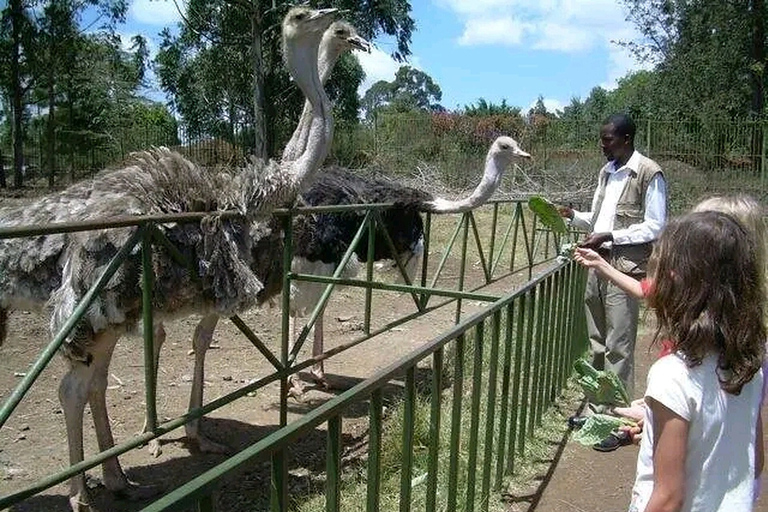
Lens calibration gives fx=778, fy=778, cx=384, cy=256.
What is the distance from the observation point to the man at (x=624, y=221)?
13.5 ft

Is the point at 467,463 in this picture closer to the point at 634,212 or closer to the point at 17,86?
the point at 634,212

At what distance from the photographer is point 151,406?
2.73 meters

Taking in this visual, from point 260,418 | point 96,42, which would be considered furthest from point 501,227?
point 96,42

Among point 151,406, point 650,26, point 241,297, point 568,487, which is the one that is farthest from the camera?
point 650,26

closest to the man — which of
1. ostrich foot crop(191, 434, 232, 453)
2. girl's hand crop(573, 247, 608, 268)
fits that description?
girl's hand crop(573, 247, 608, 268)

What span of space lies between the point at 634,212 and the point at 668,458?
2.75 m

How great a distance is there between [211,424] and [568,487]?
236 centimetres

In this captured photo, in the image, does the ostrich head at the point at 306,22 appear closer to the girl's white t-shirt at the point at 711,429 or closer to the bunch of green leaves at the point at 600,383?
the bunch of green leaves at the point at 600,383

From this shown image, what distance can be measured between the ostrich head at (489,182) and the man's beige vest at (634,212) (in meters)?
1.78

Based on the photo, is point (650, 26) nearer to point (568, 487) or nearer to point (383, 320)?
point (383, 320)

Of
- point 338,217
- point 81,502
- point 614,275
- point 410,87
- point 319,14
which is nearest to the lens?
point 614,275

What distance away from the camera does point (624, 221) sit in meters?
4.28

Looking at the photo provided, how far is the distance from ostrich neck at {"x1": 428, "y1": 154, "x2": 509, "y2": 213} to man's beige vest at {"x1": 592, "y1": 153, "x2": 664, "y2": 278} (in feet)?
5.85

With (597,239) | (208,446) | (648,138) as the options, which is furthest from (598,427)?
(648,138)
